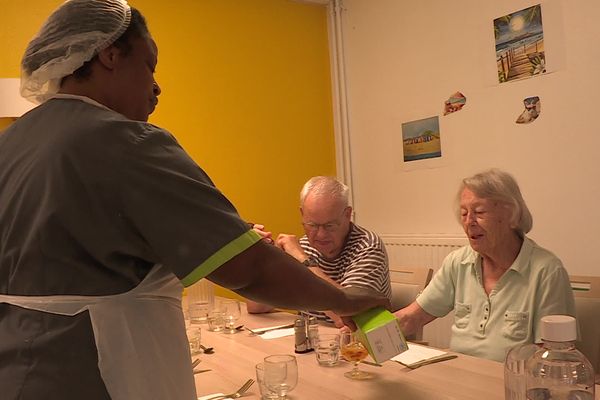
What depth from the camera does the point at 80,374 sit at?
35.7 inches

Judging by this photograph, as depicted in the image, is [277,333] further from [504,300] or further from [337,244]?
[504,300]

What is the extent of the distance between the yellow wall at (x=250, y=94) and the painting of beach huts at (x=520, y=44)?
1426mm

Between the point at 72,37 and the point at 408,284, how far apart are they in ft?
6.07

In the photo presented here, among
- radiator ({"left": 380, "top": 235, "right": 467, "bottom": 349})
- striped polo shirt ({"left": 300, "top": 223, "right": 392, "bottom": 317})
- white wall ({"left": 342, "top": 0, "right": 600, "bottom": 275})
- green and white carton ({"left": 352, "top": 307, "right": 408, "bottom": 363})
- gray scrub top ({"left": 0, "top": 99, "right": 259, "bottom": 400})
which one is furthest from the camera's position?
radiator ({"left": 380, "top": 235, "right": 467, "bottom": 349})

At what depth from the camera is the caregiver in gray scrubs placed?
2.98 ft

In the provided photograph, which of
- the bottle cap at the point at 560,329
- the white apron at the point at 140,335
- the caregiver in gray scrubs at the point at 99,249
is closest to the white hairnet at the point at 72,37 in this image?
the caregiver in gray scrubs at the point at 99,249

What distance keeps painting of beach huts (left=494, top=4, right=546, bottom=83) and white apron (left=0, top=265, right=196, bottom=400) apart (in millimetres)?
2347

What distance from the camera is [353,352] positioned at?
154cm

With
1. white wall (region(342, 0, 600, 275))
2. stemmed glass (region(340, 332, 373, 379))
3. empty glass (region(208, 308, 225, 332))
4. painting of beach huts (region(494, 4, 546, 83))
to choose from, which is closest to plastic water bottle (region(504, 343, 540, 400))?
stemmed glass (region(340, 332, 373, 379))

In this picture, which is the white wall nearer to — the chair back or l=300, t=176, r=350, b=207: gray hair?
A: the chair back

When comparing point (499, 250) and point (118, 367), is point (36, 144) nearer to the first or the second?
point (118, 367)

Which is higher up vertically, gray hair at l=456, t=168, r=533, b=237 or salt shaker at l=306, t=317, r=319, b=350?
gray hair at l=456, t=168, r=533, b=237

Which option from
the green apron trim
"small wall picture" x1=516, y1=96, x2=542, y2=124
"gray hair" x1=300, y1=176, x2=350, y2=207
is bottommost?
the green apron trim

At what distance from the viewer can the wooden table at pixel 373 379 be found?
1.34 m
